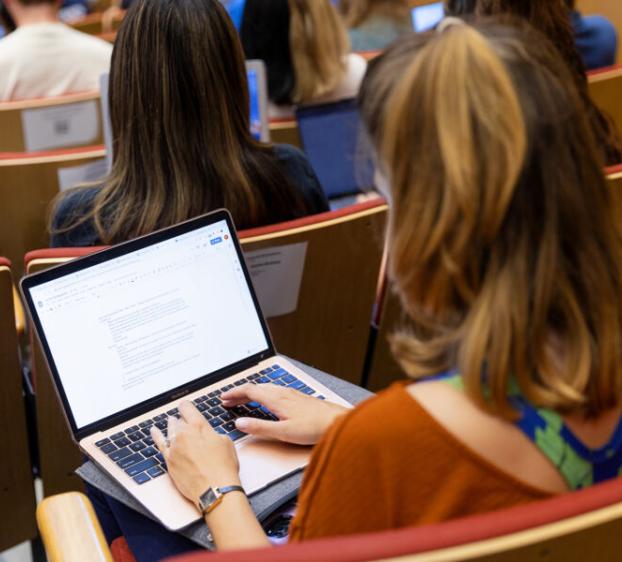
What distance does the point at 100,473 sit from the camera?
131 centimetres

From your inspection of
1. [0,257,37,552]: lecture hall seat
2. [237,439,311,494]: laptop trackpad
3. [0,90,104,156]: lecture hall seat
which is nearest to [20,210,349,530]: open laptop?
[237,439,311,494]: laptop trackpad

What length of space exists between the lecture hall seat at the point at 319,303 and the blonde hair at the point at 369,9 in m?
2.00

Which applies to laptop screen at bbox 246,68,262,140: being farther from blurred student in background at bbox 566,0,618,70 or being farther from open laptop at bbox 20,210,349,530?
blurred student in background at bbox 566,0,618,70

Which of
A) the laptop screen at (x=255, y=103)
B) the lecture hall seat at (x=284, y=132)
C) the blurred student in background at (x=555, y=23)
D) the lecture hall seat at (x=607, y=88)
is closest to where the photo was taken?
the blurred student in background at (x=555, y=23)

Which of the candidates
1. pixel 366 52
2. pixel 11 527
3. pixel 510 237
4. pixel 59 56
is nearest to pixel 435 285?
pixel 510 237

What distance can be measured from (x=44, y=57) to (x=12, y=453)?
169 cm

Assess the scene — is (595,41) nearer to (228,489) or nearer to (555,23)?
(555,23)

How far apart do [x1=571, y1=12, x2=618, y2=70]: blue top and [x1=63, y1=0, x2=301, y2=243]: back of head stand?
1877 mm

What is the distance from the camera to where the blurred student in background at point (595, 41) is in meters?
3.30

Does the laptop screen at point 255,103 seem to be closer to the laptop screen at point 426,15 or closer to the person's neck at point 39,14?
the person's neck at point 39,14

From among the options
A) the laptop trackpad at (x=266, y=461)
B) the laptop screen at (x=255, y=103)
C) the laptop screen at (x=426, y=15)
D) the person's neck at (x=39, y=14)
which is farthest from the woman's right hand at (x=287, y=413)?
the laptop screen at (x=426, y=15)

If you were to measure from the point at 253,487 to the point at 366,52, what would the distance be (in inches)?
102

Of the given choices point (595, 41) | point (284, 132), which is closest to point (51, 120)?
point (284, 132)

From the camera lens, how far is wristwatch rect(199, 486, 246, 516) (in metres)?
1.17
